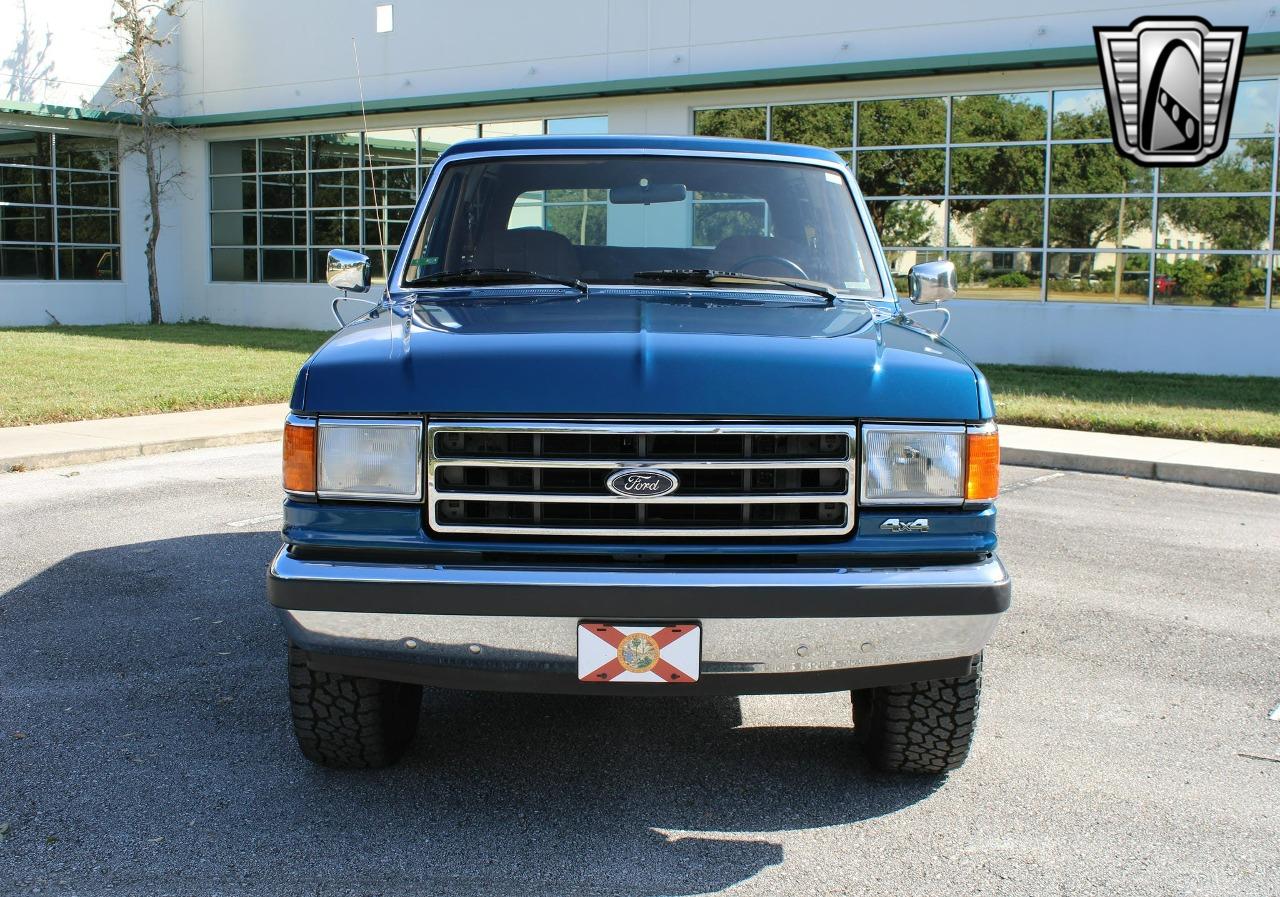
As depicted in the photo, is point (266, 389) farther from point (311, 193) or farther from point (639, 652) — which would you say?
point (311, 193)

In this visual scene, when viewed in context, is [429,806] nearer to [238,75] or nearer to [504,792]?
[504,792]

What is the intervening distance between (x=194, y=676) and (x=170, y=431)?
714 cm

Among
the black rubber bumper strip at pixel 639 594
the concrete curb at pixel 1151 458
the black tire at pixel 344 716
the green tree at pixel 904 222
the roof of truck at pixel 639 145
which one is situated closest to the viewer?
the black rubber bumper strip at pixel 639 594

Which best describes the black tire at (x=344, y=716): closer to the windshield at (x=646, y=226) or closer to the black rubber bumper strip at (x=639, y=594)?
the black rubber bumper strip at (x=639, y=594)

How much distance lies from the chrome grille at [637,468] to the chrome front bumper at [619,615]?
13cm

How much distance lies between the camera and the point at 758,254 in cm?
475

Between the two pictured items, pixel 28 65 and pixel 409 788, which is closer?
pixel 409 788

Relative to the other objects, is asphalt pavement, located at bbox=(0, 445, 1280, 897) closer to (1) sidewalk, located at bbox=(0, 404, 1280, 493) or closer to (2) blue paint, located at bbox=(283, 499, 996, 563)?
(2) blue paint, located at bbox=(283, 499, 996, 563)

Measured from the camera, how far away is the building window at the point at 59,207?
88.3ft

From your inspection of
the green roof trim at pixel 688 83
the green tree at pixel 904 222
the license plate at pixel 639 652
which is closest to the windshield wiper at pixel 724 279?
the license plate at pixel 639 652

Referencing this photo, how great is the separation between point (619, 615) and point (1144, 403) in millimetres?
12231

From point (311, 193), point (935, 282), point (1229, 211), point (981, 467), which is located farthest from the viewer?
point (311, 193)

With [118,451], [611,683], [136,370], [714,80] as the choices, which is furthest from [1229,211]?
[611,683]

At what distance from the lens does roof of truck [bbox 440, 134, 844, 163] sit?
Answer: 502cm
